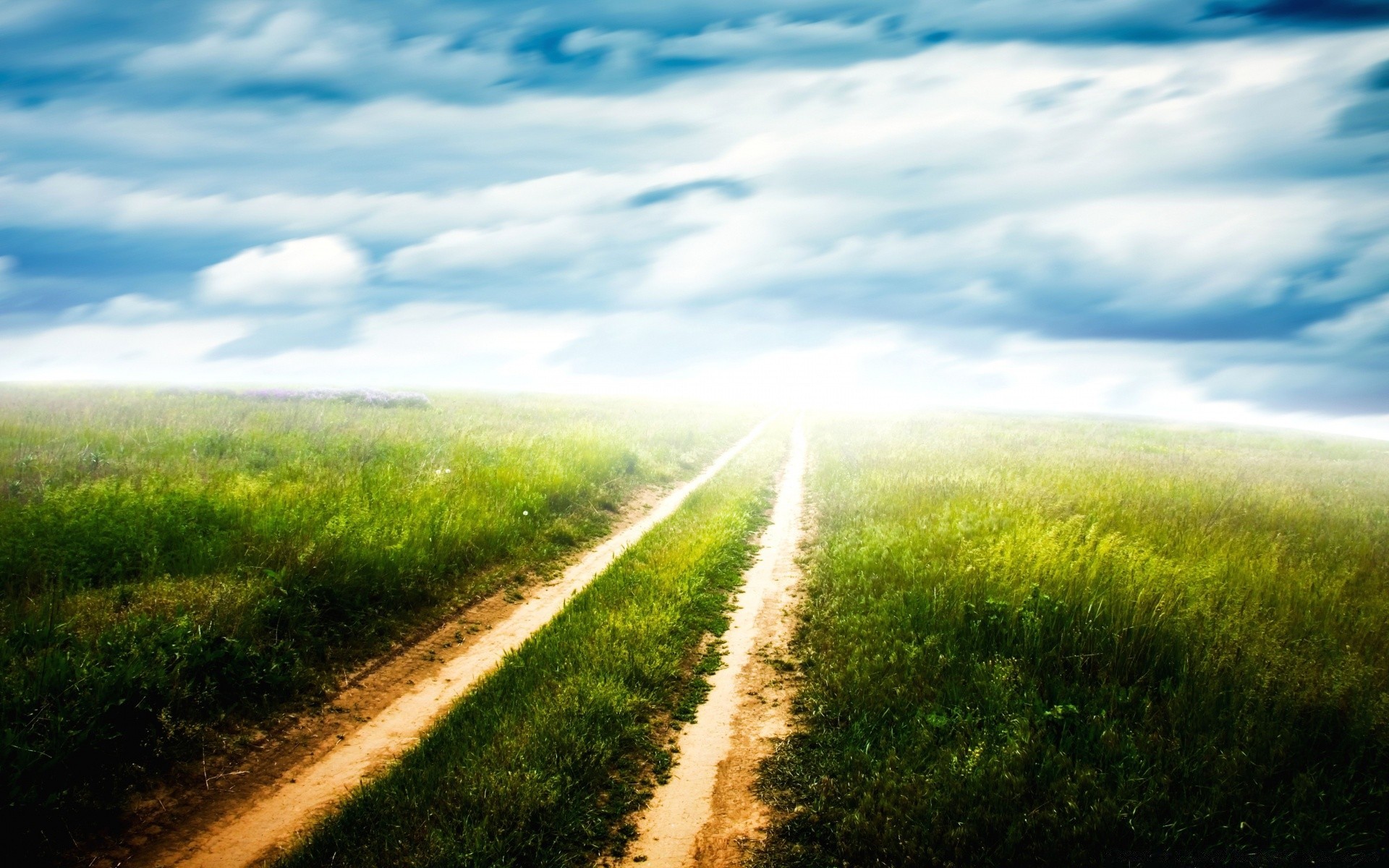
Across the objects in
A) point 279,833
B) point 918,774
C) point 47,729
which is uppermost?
point 47,729

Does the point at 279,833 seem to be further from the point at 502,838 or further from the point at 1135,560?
the point at 1135,560

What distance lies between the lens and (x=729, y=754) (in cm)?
509

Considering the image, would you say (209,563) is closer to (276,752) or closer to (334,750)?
(276,752)

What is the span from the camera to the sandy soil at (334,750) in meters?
4.16

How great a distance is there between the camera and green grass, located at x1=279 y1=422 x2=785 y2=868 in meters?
3.92

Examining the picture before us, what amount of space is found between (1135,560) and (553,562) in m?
8.89

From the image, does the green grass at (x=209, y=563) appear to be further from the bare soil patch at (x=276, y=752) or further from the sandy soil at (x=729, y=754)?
the sandy soil at (x=729, y=754)

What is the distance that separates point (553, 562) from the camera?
419 inches

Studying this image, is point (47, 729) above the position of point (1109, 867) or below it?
above

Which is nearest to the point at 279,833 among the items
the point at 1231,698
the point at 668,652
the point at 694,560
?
the point at 668,652

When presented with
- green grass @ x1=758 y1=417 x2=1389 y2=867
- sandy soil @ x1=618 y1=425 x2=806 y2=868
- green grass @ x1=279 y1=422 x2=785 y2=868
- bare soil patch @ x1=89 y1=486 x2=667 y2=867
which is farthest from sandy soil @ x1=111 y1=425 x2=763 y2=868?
green grass @ x1=758 y1=417 x2=1389 y2=867

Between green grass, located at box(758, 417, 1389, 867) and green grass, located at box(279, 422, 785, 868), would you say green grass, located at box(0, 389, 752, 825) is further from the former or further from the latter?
green grass, located at box(758, 417, 1389, 867)

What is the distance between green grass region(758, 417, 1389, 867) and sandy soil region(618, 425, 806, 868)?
0.26m

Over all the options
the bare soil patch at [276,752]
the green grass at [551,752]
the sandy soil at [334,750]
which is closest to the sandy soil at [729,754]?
the green grass at [551,752]
